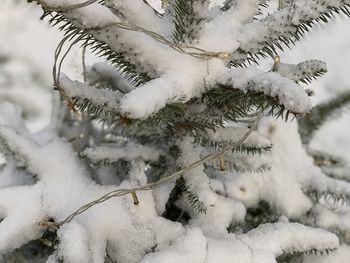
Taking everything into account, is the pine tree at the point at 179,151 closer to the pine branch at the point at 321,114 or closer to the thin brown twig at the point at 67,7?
the thin brown twig at the point at 67,7

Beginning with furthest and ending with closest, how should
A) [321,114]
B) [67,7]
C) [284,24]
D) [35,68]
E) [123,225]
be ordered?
[35,68] < [321,114] < [123,225] < [284,24] < [67,7]

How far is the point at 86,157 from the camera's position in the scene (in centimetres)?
94

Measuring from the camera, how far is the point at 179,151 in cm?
92

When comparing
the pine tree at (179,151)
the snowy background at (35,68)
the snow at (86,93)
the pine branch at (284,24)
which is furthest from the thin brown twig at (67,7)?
the snowy background at (35,68)

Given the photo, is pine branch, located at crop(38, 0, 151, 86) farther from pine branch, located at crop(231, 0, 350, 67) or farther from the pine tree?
pine branch, located at crop(231, 0, 350, 67)

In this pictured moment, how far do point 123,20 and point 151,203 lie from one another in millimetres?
328

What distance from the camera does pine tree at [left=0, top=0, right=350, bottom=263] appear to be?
70cm

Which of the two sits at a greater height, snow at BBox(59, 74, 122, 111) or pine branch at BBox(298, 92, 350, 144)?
snow at BBox(59, 74, 122, 111)

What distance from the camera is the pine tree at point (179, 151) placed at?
0.70m

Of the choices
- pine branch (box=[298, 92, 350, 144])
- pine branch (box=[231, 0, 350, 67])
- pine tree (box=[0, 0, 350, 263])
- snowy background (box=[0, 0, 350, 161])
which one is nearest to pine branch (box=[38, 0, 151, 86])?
pine tree (box=[0, 0, 350, 263])

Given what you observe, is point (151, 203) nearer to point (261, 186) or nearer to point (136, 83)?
point (136, 83)

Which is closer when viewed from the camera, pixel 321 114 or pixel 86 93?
pixel 86 93

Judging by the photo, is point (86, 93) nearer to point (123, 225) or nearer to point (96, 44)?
point (96, 44)

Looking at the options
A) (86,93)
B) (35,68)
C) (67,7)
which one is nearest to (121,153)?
(86,93)
